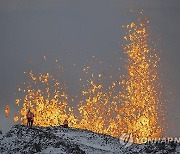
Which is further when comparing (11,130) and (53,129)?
(53,129)

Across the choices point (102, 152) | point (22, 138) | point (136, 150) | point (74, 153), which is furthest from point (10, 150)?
point (136, 150)

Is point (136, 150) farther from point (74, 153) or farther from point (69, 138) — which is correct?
point (69, 138)

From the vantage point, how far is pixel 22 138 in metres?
46.3

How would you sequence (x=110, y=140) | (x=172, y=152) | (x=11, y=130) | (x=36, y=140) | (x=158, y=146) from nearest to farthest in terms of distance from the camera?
1. (x=172, y=152)
2. (x=158, y=146)
3. (x=36, y=140)
4. (x=11, y=130)
5. (x=110, y=140)

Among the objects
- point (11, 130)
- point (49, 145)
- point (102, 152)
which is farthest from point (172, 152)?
point (11, 130)

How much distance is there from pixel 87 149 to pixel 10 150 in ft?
27.0

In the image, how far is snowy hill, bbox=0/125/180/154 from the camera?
1670 inches

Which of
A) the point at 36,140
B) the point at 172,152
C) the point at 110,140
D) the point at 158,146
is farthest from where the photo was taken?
the point at 110,140

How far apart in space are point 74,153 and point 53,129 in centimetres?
1346

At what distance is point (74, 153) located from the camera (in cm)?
4266

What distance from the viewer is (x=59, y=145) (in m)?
44.1

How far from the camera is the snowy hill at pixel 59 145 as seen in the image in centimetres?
4241

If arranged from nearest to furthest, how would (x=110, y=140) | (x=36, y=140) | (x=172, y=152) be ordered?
(x=172, y=152)
(x=36, y=140)
(x=110, y=140)

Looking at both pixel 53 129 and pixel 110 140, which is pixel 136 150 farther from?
pixel 53 129
